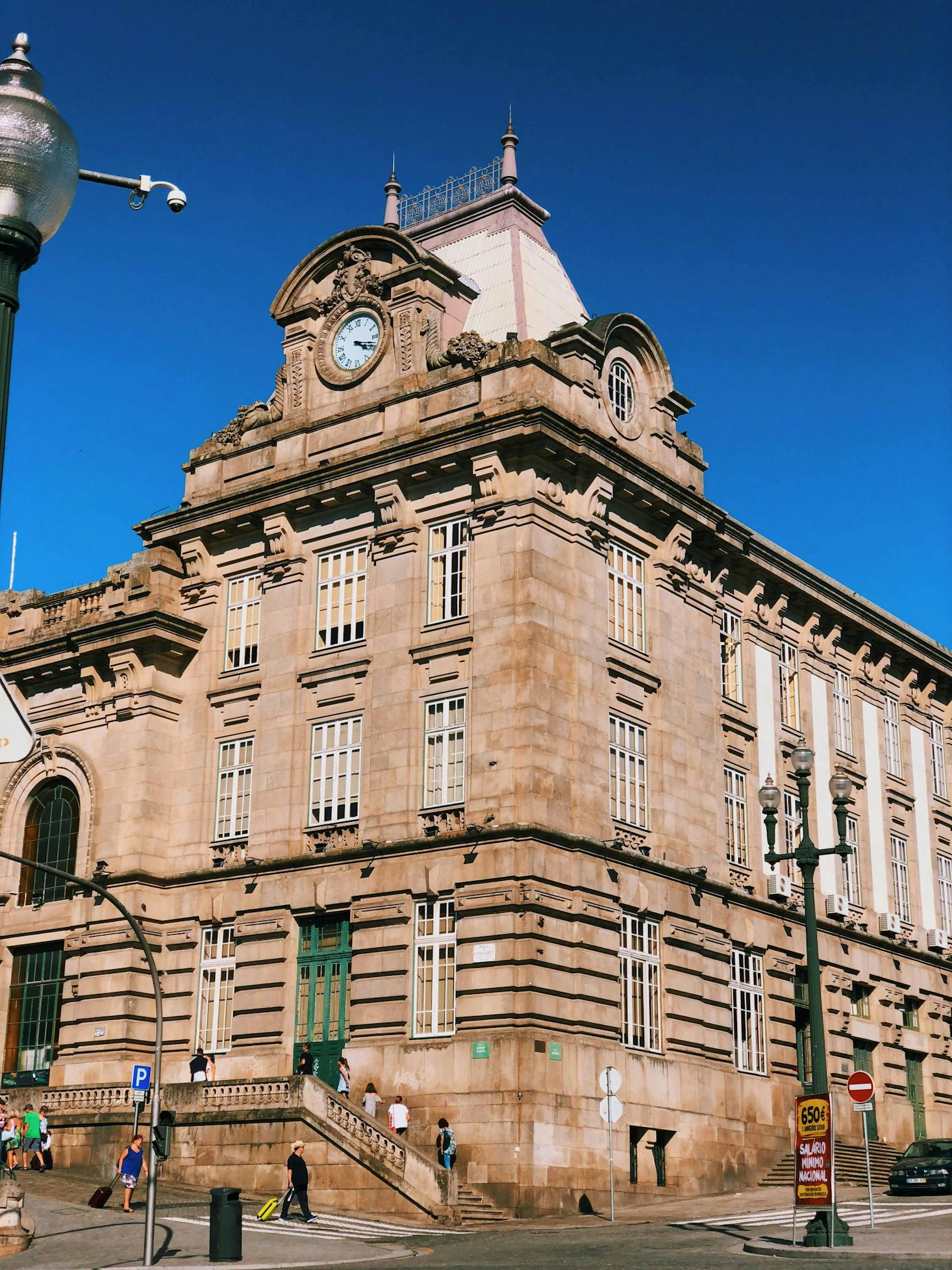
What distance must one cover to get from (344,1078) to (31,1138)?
740 cm

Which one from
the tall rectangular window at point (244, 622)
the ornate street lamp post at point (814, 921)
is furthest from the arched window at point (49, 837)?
the ornate street lamp post at point (814, 921)

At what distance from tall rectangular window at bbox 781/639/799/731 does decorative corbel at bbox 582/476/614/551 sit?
11.0 m

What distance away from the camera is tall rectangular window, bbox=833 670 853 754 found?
51531 mm

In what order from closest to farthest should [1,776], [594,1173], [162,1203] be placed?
[162,1203], [594,1173], [1,776]

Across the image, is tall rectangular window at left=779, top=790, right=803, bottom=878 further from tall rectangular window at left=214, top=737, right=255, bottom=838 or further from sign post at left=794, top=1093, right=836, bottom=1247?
sign post at left=794, top=1093, right=836, bottom=1247

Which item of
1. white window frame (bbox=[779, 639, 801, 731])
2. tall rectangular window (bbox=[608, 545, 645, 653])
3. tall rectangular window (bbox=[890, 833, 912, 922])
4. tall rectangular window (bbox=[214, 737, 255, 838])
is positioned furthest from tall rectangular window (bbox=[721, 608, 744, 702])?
tall rectangular window (bbox=[214, 737, 255, 838])

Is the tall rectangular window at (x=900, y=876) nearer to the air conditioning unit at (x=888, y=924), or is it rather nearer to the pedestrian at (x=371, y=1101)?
the air conditioning unit at (x=888, y=924)

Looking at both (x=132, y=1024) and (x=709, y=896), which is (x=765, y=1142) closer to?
(x=709, y=896)

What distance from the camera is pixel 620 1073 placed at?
121ft

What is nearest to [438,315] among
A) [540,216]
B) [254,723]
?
[540,216]

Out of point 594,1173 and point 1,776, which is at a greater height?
point 1,776

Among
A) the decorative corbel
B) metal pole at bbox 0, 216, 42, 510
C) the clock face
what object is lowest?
metal pole at bbox 0, 216, 42, 510

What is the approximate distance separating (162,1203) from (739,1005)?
1695 centimetres

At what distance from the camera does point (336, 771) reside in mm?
40688
